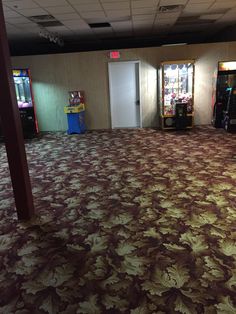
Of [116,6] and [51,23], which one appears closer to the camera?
[116,6]

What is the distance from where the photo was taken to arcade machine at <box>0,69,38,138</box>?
310 inches

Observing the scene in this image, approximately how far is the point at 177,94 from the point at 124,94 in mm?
1650

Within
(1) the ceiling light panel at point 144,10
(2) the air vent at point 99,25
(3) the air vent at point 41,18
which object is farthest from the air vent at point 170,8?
(3) the air vent at point 41,18

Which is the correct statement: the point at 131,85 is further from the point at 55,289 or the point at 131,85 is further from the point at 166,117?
the point at 55,289

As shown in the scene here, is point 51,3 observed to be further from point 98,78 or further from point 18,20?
point 98,78

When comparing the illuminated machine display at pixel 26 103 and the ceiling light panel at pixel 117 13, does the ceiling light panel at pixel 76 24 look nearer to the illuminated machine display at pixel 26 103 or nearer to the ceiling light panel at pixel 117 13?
the ceiling light panel at pixel 117 13

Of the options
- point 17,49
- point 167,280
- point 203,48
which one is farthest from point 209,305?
point 17,49

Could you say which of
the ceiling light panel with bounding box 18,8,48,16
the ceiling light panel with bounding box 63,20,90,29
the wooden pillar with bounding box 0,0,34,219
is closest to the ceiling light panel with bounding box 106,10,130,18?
the ceiling light panel with bounding box 63,20,90,29

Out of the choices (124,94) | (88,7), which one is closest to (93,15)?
(88,7)

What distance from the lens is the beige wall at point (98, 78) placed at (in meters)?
7.98

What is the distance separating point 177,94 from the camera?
25.9 ft

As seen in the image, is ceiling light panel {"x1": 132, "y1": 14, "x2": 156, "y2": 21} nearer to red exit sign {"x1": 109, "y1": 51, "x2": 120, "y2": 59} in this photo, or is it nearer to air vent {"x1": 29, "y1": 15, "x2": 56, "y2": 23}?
red exit sign {"x1": 109, "y1": 51, "x2": 120, "y2": 59}

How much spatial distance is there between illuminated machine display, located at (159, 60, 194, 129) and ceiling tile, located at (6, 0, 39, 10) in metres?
3.74

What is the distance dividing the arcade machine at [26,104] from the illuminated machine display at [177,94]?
3.77 meters
